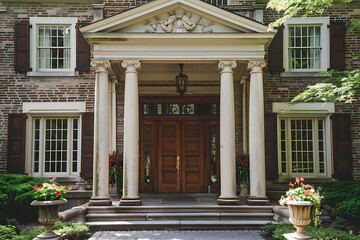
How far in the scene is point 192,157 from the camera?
485 inches

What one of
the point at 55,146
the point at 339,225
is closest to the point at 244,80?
the point at 339,225

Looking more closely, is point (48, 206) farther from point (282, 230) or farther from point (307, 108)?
point (307, 108)

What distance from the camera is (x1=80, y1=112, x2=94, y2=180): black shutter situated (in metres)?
11.5

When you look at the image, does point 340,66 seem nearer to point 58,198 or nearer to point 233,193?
point 233,193

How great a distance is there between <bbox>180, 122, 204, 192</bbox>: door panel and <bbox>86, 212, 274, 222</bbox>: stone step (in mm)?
3075

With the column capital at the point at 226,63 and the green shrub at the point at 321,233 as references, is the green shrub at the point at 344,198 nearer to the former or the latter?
the green shrub at the point at 321,233

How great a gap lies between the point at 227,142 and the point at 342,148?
4.66 metres

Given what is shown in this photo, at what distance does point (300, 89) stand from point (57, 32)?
8678 millimetres

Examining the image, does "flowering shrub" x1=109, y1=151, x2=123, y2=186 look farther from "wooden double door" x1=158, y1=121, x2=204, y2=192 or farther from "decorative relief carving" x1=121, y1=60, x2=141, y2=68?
"decorative relief carving" x1=121, y1=60, x2=141, y2=68

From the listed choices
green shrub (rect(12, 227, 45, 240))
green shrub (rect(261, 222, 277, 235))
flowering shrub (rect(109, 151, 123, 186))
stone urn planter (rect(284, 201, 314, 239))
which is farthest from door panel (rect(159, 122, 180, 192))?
stone urn planter (rect(284, 201, 314, 239))

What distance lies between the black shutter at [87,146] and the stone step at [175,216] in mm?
2696

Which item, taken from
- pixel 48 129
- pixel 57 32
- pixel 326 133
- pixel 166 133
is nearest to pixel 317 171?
pixel 326 133

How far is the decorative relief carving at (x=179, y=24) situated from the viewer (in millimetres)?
9492

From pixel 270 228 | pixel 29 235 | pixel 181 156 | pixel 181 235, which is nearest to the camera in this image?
pixel 29 235
